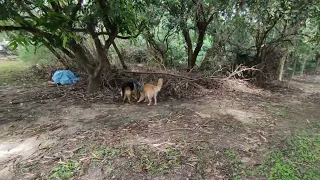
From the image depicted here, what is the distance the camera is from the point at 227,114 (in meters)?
3.77

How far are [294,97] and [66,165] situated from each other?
207 inches

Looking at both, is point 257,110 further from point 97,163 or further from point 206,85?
point 97,163

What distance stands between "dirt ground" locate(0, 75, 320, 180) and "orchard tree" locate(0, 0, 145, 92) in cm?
119

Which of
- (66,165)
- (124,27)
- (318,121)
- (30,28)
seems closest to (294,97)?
(318,121)

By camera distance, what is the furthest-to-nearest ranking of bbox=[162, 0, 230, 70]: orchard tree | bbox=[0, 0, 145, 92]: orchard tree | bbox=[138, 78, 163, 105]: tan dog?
bbox=[162, 0, 230, 70]: orchard tree → bbox=[138, 78, 163, 105]: tan dog → bbox=[0, 0, 145, 92]: orchard tree

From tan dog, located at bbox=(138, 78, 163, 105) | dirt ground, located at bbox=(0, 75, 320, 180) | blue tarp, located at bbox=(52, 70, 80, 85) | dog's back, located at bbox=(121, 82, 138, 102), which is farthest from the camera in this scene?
blue tarp, located at bbox=(52, 70, 80, 85)

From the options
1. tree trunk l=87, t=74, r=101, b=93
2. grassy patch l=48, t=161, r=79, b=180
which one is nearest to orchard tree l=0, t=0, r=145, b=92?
tree trunk l=87, t=74, r=101, b=93

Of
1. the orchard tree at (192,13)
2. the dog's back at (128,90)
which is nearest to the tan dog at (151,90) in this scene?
the dog's back at (128,90)

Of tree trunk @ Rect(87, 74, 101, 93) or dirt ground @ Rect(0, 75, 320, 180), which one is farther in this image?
tree trunk @ Rect(87, 74, 101, 93)

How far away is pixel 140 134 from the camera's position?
292cm

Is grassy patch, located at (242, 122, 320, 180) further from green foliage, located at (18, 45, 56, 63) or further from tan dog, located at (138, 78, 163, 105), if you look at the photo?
green foliage, located at (18, 45, 56, 63)

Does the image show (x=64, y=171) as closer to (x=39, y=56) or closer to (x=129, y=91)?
(x=129, y=91)

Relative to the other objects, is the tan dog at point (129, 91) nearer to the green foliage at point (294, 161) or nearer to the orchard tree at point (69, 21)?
the orchard tree at point (69, 21)

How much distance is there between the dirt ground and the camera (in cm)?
219
